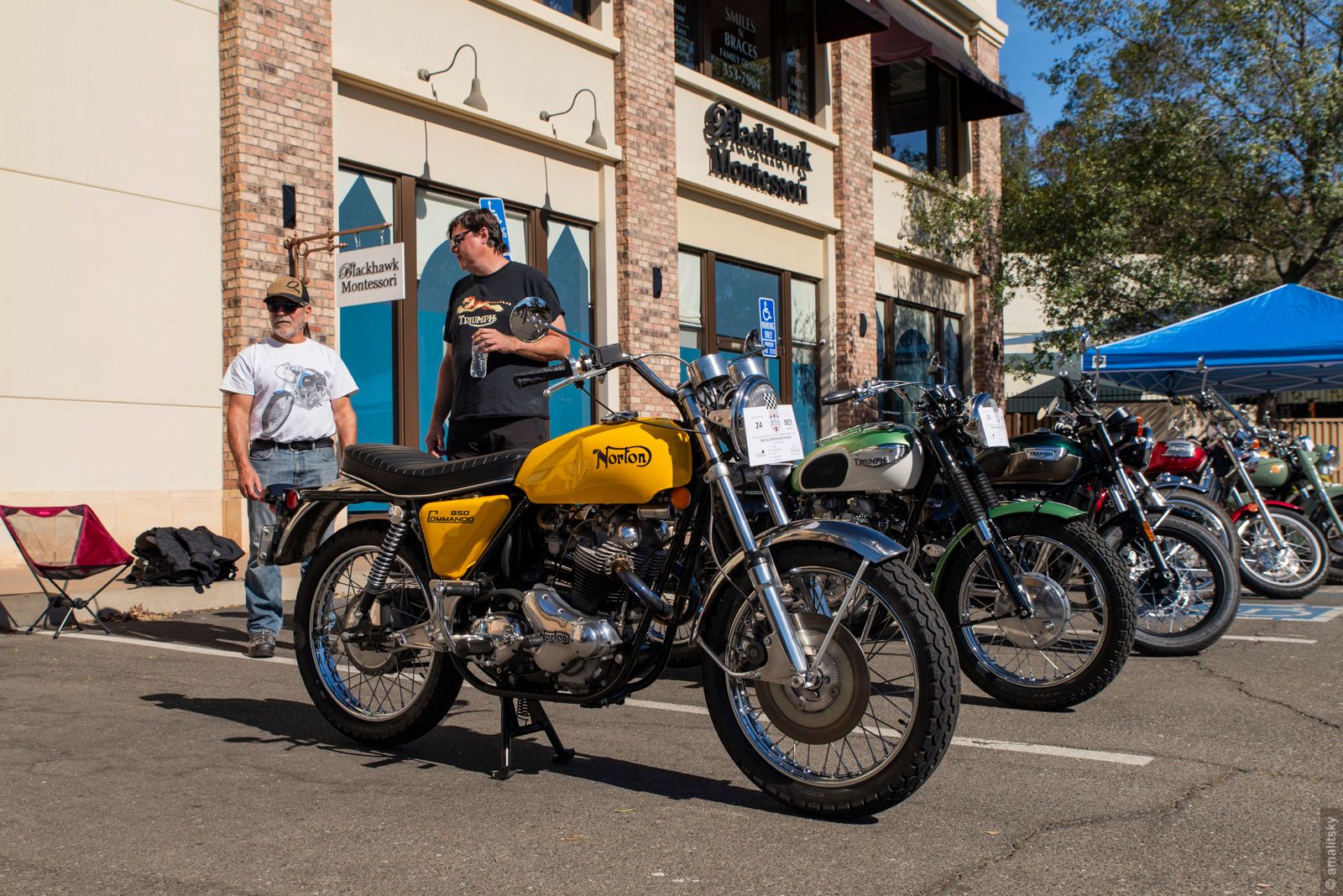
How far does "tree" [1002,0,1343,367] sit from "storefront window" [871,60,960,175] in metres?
1.69

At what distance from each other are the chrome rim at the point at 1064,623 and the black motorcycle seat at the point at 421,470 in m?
2.04

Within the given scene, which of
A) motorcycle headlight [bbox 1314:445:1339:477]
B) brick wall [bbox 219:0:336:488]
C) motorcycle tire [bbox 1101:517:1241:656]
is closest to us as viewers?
motorcycle tire [bbox 1101:517:1241:656]

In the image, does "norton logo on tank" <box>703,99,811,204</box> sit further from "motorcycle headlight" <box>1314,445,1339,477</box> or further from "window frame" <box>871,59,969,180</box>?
"motorcycle headlight" <box>1314,445,1339,477</box>

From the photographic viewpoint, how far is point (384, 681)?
15.4 feet

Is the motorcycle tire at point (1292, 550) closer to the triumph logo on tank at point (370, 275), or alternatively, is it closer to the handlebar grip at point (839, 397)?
the handlebar grip at point (839, 397)

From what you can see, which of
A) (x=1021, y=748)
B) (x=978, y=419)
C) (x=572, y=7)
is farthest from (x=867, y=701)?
(x=572, y=7)

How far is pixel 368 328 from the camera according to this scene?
11.5 meters

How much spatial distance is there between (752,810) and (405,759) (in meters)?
1.35

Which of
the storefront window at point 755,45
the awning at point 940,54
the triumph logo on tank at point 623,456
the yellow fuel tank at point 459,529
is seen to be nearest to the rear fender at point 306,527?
the yellow fuel tank at point 459,529

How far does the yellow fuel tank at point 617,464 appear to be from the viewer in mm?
3893

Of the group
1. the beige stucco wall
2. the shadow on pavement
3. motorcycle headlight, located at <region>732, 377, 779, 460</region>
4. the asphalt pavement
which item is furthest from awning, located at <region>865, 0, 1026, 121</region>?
motorcycle headlight, located at <region>732, 377, 779, 460</region>

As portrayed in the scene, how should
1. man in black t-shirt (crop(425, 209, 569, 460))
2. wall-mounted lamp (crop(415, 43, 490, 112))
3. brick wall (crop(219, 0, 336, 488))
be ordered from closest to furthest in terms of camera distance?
man in black t-shirt (crop(425, 209, 569, 460))
brick wall (crop(219, 0, 336, 488))
wall-mounted lamp (crop(415, 43, 490, 112))

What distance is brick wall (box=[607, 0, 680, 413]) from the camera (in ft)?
47.1

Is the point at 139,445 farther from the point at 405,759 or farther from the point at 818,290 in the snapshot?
the point at 818,290
